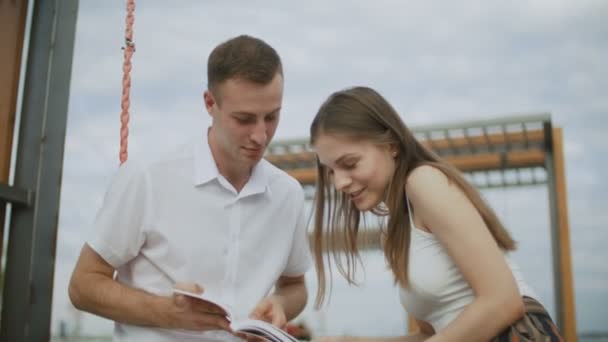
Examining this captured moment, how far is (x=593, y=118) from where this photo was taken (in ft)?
22.7

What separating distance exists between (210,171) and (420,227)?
742 millimetres

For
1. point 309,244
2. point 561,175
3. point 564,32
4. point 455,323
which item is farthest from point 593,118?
point 455,323

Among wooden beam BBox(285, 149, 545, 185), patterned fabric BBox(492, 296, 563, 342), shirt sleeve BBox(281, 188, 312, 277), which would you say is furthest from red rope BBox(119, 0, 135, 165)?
wooden beam BBox(285, 149, 545, 185)

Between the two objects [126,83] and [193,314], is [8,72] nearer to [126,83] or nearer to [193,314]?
[126,83]

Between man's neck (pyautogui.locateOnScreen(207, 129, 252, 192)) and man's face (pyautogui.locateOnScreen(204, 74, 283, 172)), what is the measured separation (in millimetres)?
77

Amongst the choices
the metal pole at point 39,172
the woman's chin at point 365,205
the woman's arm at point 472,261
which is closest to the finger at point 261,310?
the woman's chin at point 365,205

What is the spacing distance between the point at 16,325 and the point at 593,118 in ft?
20.3

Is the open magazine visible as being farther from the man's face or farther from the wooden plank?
the wooden plank

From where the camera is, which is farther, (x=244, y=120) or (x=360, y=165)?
(x=244, y=120)

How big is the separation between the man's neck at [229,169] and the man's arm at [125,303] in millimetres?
488

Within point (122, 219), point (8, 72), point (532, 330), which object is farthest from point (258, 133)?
point (8, 72)

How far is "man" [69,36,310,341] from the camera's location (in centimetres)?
200

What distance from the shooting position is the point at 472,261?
1688mm

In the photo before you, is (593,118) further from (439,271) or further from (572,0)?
(439,271)
